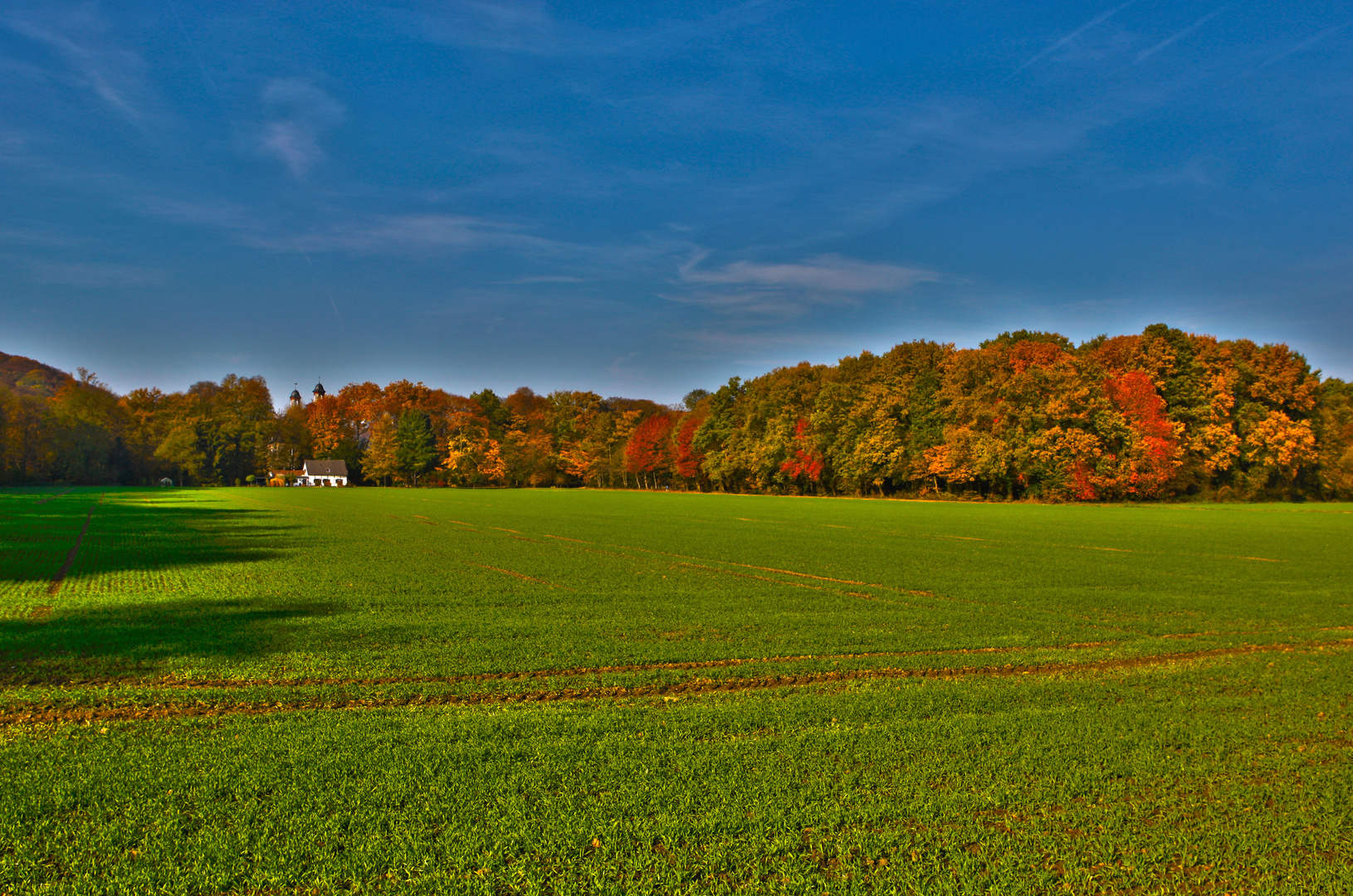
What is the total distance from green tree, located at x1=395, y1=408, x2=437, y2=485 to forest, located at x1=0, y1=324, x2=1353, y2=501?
0.26 metres

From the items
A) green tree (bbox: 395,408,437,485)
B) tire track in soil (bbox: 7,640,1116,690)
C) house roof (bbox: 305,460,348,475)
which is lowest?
tire track in soil (bbox: 7,640,1116,690)

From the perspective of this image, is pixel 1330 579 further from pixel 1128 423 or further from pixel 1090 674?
pixel 1128 423

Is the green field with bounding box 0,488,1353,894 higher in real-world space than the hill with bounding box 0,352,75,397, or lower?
lower

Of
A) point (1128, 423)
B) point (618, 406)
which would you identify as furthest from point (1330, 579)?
point (618, 406)

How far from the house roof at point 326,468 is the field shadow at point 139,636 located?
104 meters

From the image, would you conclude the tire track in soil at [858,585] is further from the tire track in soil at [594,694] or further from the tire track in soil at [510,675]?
the tire track in soil at [510,675]

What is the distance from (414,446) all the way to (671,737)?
10123 cm

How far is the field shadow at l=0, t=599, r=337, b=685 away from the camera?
724cm

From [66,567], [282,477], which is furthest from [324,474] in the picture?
[66,567]

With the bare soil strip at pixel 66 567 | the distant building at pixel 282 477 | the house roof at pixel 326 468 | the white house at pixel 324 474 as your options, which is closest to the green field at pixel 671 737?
the bare soil strip at pixel 66 567

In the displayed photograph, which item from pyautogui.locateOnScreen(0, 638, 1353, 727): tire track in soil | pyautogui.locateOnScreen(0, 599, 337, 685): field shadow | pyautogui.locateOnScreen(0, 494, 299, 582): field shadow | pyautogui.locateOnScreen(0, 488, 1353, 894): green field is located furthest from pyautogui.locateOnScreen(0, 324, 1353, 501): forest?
pyautogui.locateOnScreen(0, 599, 337, 685): field shadow

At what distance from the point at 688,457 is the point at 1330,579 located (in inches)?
2946

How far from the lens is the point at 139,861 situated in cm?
351

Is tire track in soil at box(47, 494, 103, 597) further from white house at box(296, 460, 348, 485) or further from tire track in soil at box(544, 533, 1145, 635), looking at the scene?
white house at box(296, 460, 348, 485)
